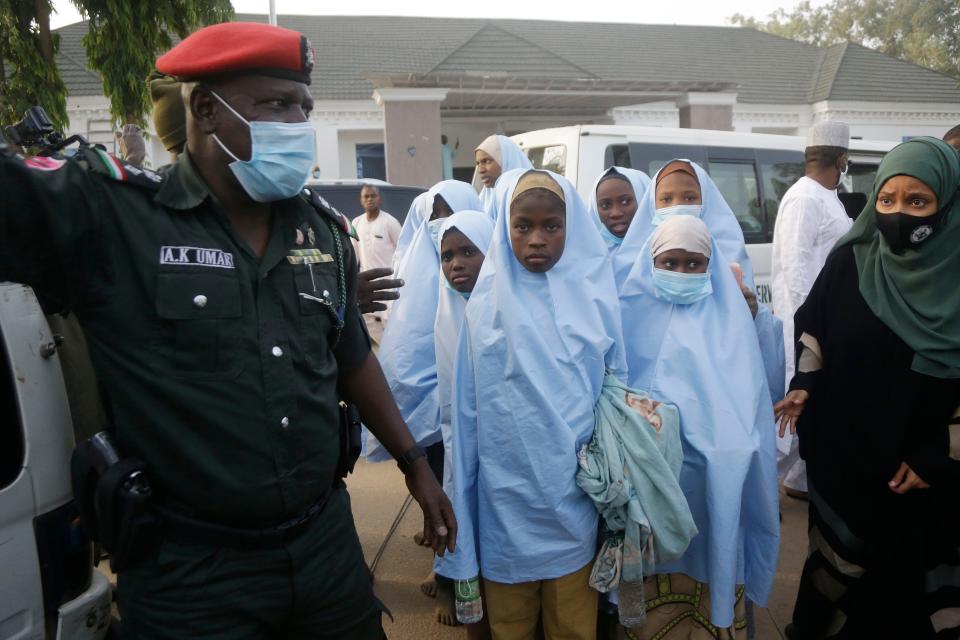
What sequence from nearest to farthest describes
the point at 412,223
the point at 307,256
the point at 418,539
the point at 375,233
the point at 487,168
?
the point at 307,256, the point at 418,539, the point at 412,223, the point at 487,168, the point at 375,233

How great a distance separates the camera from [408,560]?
11.6 ft

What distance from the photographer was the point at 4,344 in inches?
69.1

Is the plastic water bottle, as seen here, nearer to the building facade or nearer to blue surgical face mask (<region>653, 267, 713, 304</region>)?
blue surgical face mask (<region>653, 267, 713, 304</region>)

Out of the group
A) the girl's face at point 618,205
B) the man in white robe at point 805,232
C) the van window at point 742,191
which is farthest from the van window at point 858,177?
the girl's face at point 618,205

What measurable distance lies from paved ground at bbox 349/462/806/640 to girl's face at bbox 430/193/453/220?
176 cm

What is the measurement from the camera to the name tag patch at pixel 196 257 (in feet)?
4.62

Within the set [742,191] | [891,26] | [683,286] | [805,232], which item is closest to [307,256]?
[683,286]

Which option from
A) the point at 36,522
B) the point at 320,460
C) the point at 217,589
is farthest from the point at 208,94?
the point at 36,522

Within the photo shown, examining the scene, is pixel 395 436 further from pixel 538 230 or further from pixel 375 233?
pixel 375 233

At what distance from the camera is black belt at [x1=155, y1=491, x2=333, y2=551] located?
4.67 feet

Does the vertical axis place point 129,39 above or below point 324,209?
above

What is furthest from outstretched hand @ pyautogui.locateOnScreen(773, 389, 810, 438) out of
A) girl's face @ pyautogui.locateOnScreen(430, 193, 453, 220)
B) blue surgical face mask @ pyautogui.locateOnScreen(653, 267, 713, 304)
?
girl's face @ pyautogui.locateOnScreen(430, 193, 453, 220)

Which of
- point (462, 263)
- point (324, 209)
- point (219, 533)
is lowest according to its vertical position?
point (219, 533)

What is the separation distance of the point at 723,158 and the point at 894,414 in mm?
4458
